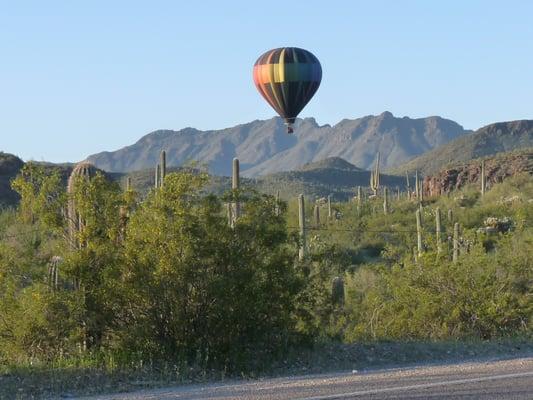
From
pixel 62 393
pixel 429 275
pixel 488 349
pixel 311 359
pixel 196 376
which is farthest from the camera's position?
pixel 429 275

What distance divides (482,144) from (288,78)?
10020 centimetres

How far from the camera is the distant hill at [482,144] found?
12325 cm

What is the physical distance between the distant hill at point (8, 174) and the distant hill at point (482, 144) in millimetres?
67583

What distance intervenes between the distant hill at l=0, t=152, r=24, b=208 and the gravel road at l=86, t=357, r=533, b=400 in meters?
44.8

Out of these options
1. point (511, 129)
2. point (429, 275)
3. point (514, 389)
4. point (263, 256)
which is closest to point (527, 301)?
point (429, 275)

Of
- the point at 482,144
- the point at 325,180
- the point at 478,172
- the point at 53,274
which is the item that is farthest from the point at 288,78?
the point at 482,144

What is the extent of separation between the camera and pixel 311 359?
13086 millimetres

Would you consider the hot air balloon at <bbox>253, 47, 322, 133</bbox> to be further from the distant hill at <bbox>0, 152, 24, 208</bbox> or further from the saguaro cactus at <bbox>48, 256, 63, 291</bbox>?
the distant hill at <bbox>0, 152, 24, 208</bbox>

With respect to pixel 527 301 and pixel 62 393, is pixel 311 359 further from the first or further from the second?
pixel 527 301

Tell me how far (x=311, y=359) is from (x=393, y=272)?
912 cm

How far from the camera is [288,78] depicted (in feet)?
94.6

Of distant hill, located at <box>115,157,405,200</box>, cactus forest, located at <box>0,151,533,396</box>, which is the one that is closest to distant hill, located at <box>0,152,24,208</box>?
distant hill, located at <box>115,157,405,200</box>

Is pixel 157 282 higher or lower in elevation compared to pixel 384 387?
higher

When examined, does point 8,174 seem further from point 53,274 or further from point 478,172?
point 53,274
